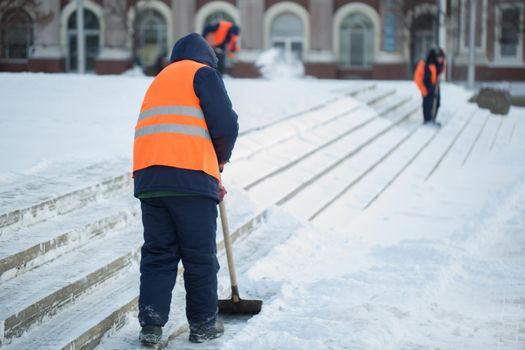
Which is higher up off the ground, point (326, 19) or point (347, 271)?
point (326, 19)

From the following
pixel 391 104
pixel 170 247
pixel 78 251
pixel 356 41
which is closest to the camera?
pixel 170 247

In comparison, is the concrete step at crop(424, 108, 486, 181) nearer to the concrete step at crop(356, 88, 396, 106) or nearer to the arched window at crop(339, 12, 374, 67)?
the concrete step at crop(356, 88, 396, 106)

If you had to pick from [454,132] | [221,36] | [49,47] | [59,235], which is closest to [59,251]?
[59,235]

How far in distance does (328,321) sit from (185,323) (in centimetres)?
89

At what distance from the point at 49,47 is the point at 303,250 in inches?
1483

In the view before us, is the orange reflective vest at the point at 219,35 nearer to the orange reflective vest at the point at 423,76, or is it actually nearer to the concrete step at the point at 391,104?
the concrete step at the point at 391,104

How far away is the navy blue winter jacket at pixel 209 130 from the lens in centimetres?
526

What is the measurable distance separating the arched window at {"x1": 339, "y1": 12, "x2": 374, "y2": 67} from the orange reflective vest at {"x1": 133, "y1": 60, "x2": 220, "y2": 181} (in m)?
37.4

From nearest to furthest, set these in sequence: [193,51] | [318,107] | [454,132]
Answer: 1. [193,51]
2. [318,107]
3. [454,132]

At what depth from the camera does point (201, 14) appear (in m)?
43.1

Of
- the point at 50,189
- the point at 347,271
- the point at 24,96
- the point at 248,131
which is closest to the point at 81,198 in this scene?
the point at 50,189

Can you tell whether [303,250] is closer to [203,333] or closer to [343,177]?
[203,333]

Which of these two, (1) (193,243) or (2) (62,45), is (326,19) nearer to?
(2) (62,45)

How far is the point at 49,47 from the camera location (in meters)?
43.8
